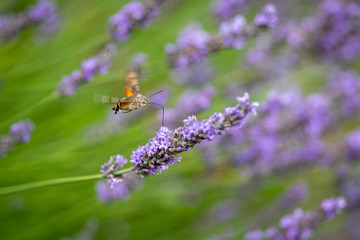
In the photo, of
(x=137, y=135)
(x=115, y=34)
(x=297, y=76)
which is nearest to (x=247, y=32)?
(x=115, y=34)

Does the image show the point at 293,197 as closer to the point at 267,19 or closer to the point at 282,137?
the point at 282,137

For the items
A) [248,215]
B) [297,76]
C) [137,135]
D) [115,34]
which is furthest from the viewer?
[297,76]

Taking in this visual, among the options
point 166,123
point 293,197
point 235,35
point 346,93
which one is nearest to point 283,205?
point 293,197

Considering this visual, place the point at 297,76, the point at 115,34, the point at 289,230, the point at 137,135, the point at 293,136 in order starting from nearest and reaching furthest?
the point at 289,230 < the point at 115,34 < the point at 293,136 < the point at 137,135 < the point at 297,76

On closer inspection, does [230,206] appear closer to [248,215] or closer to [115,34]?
[248,215]

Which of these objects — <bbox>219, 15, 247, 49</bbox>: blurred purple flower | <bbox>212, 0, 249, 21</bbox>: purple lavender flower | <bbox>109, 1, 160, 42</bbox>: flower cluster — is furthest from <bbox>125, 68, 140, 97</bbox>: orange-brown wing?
<bbox>212, 0, 249, 21</bbox>: purple lavender flower

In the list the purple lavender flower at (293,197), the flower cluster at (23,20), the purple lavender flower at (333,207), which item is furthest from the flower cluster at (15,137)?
the purple lavender flower at (293,197)
